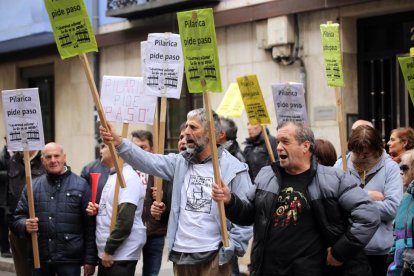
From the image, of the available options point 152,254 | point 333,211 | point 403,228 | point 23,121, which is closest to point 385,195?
point 403,228

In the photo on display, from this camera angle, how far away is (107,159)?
22.6ft

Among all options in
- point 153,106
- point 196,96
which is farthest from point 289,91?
point 196,96

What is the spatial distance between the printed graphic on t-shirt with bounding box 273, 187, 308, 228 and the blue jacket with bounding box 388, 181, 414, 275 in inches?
30.6

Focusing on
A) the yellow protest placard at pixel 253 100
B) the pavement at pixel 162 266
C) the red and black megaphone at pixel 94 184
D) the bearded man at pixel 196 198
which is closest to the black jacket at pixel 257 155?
the pavement at pixel 162 266

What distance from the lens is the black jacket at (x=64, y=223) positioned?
22.5ft

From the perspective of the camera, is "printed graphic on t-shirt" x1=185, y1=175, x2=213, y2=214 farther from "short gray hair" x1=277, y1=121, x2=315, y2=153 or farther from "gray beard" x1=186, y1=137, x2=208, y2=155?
"short gray hair" x1=277, y1=121, x2=315, y2=153

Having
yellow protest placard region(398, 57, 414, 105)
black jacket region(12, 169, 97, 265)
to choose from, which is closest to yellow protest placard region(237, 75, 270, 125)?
black jacket region(12, 169, 97, 265)

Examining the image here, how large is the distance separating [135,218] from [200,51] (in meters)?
1.73

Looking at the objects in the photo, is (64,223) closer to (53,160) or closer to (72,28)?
(53,160)

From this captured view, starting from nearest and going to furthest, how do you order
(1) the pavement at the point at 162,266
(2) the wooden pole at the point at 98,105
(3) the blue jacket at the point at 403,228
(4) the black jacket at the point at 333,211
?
(4) the black jacket at the point at 333,211 → (3) the blue jacket at the point at 403,228 → (2) the wooden pole at the point at 98,105 → (1) the pavement at the point at 162,266

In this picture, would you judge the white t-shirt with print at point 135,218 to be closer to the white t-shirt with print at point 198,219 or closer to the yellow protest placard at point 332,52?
the white t-shirt with print at point 198,219

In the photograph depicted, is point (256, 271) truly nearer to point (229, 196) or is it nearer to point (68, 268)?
point (229, 196)

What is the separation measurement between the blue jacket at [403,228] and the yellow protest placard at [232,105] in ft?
15.3

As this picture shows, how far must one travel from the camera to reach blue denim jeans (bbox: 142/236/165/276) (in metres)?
7.73
